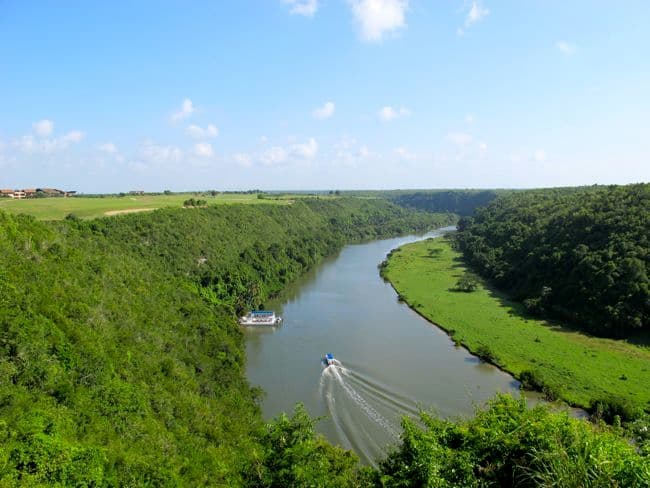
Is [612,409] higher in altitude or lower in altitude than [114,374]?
lower

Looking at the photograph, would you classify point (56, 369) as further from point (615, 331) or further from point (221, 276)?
point (615, 331)

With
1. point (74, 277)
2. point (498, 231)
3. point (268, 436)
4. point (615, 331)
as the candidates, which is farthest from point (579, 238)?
point (74, 277)

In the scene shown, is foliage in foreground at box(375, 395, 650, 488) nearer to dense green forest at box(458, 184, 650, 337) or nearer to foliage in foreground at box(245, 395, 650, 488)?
foliage in foreground at box(245, 395, 650, 488)

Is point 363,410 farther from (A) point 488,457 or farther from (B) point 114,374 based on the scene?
(A) point 488,457

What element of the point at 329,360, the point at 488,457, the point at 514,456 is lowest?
the point at 329,360

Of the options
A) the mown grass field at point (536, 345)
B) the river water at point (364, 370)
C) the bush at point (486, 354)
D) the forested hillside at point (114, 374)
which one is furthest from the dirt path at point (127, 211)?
the bush at point (486, 354)

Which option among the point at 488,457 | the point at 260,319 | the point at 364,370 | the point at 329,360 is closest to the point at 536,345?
the point at 364,370

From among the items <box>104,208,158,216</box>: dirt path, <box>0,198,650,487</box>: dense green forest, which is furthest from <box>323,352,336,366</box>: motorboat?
<box>104,208,158,216</box>: dirt path
